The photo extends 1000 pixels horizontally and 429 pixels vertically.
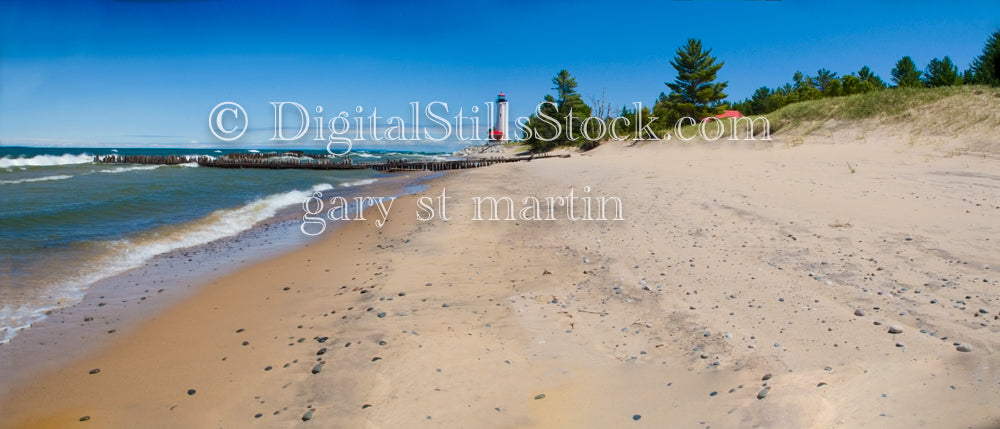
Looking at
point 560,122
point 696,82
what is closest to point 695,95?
point 696,82

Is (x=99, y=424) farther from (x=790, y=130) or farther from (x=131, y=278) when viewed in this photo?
(x=790, y=130)

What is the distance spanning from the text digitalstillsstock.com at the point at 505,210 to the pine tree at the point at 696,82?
35.4 m

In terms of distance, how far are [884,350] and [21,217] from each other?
15.4m

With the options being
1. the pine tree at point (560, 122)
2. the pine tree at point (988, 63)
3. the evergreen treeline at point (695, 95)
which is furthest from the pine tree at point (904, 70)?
the pine tree at point (560, 122)

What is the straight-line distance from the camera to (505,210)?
407 inches

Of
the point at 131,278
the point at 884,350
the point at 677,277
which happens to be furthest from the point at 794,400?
the point at 131,278

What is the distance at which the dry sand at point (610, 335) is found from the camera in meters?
2.75

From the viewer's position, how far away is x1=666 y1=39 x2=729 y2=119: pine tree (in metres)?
43.1

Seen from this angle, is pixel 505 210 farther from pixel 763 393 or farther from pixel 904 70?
pixel 904 70

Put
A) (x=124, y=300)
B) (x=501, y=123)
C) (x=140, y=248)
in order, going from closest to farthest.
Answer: (x=124, y=300) → (x=140, y=248) → (x=501, y=123)

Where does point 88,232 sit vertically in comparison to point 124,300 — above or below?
above

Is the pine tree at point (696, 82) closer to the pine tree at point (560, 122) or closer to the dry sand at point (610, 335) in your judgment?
the pine tree at point (560, 122)

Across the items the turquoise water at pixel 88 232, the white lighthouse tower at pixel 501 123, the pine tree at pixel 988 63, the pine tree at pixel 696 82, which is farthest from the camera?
the white lighthouse tower at pixel 501 123

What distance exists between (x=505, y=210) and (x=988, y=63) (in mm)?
31617
